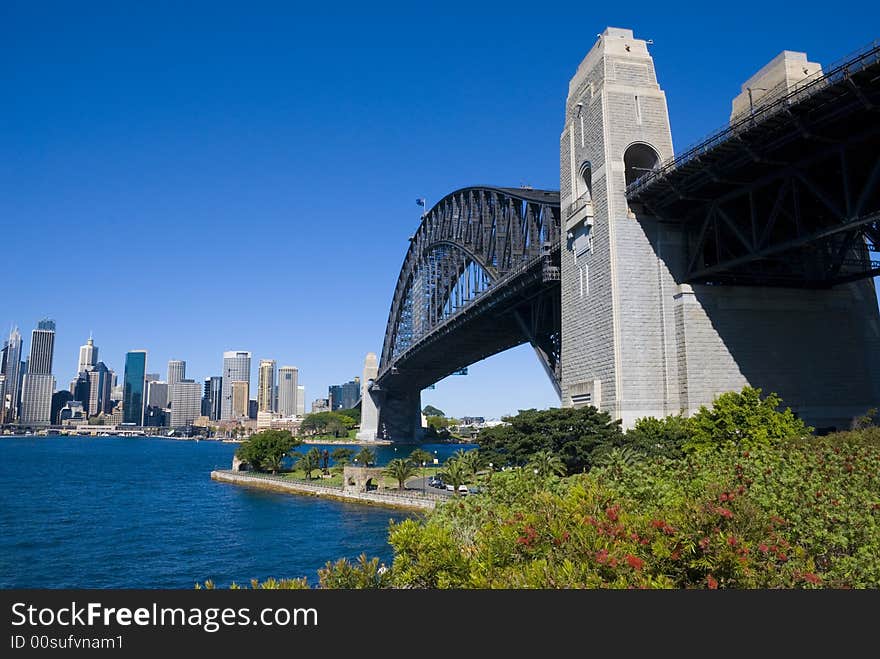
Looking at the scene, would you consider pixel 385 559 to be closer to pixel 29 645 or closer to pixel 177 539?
pixel 177 539

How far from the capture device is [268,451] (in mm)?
84812

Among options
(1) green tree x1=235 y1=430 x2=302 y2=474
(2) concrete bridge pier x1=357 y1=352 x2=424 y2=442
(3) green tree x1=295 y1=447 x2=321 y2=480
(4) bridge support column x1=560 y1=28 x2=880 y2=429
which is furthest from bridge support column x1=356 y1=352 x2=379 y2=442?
(4) bridge support column x1=560 y1=28 x2=880 y2=429

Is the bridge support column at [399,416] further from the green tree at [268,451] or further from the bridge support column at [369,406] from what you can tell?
the green tree at [268,451]

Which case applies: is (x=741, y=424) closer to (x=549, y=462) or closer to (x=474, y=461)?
(x=549, y=462)

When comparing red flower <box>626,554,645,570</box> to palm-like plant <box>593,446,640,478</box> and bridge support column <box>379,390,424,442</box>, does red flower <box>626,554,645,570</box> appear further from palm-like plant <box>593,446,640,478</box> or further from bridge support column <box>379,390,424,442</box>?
bridge support column <box>379,390,424,442</box>

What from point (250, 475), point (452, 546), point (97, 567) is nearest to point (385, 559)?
point (97, 567)

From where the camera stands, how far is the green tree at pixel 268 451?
274 feet

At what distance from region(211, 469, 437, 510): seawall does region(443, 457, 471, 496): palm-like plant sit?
188 cm

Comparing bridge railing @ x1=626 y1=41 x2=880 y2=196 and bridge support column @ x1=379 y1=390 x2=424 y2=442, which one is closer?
bridge railing @ x1=626 y1=41 x2=880 y2=196

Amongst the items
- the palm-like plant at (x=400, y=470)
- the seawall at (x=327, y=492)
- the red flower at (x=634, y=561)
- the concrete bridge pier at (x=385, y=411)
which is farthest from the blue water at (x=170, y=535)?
the concrete bridge pier at (x=385, y=411)

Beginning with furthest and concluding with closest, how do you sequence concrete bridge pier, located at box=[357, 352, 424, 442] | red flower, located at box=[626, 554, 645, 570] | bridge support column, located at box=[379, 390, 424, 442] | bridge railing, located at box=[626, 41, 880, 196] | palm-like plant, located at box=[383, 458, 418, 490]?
bridge support column, located at box=[379, 390, 424, 442]
concrete bridge pier, located at box=[357, 352, 424, 442]
palm-like plant, located at box=[383, 458, 418, 490]
bridge railing, located at box=[626, 41, 880, 196]
red flower, located at box=[626, 554, 645, 570]

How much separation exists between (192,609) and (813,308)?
4476 cm

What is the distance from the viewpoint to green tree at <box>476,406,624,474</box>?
38.2 meters

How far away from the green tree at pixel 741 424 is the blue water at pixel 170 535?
56.1ft
